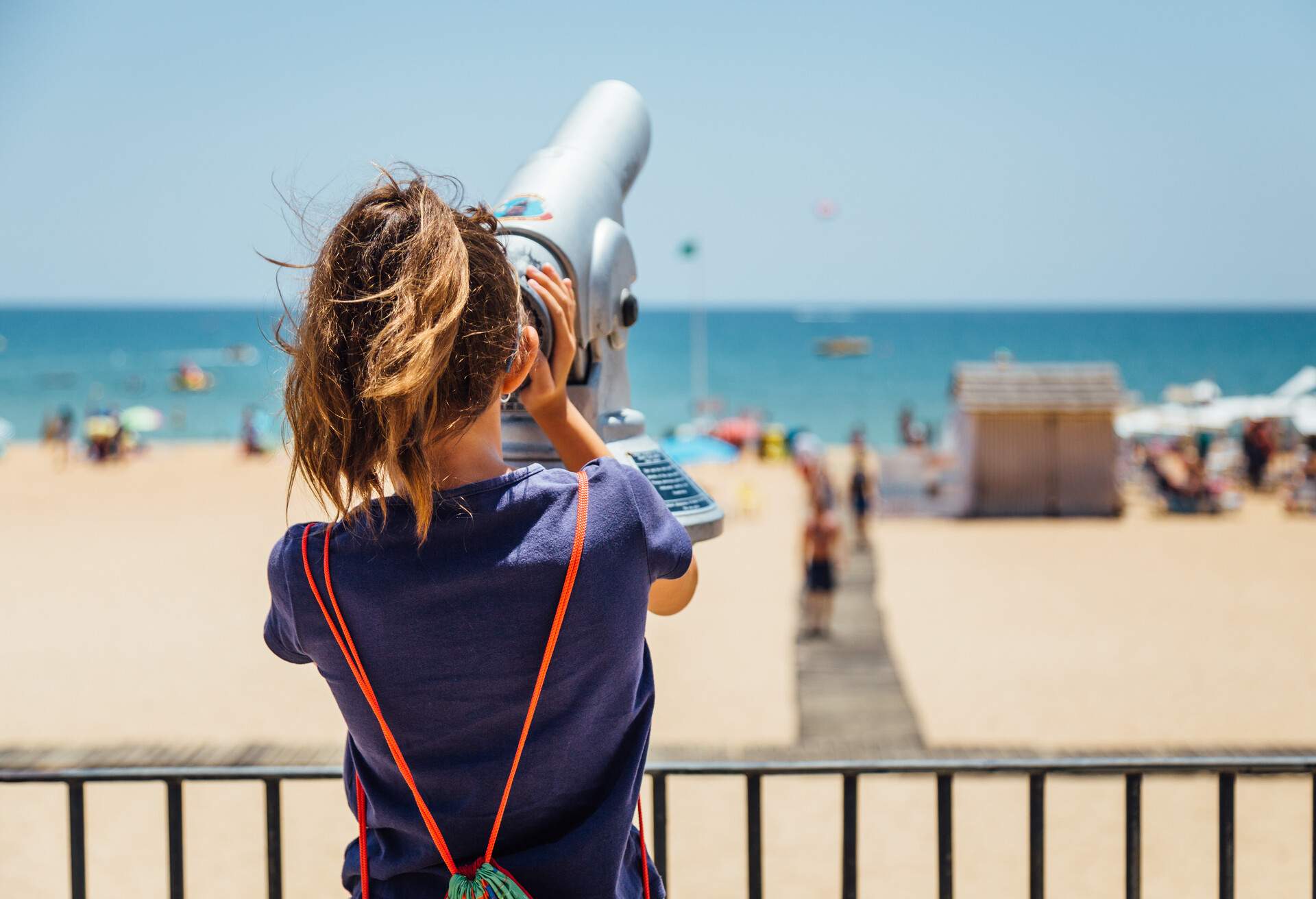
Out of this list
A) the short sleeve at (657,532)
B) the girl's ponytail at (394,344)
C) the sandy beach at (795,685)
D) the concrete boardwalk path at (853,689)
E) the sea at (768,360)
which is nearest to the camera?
the girl's ponytail at (394,344)

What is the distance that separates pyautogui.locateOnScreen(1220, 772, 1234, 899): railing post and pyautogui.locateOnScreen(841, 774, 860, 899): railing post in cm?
68

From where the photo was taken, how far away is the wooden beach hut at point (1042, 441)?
58.2ft

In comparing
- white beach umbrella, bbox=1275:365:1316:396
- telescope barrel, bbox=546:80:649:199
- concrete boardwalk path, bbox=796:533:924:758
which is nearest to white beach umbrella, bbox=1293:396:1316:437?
white beach umbrella, bbox=1275:365:1316:396

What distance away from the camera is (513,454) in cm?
155

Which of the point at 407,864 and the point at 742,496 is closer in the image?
the point at 407,864

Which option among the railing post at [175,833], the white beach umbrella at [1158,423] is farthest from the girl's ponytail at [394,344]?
the white beach umbrella at [1158,423]

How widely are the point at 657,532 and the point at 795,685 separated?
28.1 ft

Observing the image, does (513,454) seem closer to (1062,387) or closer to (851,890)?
(851,890)

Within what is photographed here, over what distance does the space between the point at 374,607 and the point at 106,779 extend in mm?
1288

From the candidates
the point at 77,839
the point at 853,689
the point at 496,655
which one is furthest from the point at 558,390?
the point at 853,689

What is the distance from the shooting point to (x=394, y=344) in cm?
107

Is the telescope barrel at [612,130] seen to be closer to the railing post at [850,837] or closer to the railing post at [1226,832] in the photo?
the railing post at [850,837]

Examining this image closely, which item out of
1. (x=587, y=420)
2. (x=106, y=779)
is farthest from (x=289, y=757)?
(x=587, y=420)

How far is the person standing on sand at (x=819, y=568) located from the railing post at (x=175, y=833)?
8.36 metres
